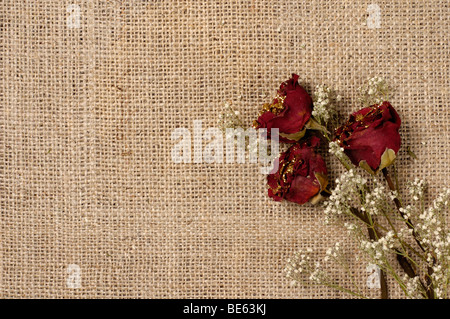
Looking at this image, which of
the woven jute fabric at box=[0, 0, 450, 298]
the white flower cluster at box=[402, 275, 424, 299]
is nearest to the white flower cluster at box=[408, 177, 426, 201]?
the woven jute fabric at box=[0, 0, 450, 298]

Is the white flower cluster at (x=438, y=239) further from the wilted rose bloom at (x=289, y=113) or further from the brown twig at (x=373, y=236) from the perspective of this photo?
the wilted rose bloom at (x=289, y=113)

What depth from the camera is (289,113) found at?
0.73 metres

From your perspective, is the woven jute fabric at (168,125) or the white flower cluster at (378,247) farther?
the woven jute fabric at (168,125)

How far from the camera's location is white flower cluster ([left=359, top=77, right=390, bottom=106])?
2.51 feet

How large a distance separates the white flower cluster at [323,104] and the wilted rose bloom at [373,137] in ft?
0.15

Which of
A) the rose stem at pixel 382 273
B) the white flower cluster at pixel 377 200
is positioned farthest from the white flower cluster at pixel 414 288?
the white flower cluster at pixel 377 200

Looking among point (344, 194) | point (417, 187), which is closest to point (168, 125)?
point (344, 194)

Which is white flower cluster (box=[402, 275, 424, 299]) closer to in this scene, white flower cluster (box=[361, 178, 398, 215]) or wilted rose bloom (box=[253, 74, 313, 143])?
white flower cluster (box=[361, 178, 398, 215])

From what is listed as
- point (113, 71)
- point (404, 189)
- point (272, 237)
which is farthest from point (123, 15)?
point (404, 189)

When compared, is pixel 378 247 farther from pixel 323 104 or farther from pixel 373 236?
pixel 323 104

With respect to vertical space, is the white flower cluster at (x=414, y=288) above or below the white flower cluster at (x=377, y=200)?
below

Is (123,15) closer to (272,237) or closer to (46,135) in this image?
(46,135)

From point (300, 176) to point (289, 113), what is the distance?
0.12 metres

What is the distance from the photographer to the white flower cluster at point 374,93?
76 cm
